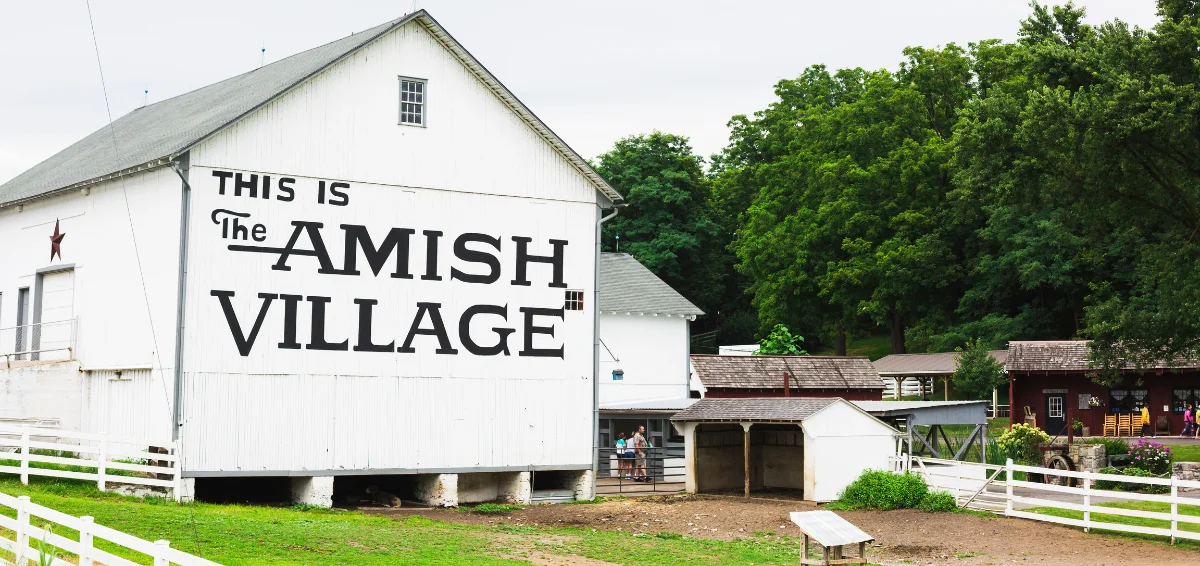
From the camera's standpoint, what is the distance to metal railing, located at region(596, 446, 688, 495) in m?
35.9

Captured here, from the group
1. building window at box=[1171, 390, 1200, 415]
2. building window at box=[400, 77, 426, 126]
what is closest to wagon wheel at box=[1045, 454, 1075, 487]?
building window at box=[400, 77, 426, 126]

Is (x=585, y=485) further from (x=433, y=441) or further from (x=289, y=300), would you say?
(x=289, y=300)

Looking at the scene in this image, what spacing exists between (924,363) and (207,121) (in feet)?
144

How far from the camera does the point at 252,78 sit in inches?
1351

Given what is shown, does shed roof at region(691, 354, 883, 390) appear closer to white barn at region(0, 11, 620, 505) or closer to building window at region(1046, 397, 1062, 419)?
building window at region(1046, 397, 1062, 419)

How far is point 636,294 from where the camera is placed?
47906 millimetres

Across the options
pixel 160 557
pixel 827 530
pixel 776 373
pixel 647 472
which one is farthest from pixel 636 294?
pixel 160 557

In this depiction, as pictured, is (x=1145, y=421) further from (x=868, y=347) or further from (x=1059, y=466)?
(x=868, y=347)

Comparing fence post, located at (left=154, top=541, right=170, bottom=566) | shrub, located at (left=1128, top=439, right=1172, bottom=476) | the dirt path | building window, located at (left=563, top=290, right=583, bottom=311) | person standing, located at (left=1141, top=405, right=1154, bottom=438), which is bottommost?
the dirt path

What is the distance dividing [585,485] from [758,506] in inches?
163

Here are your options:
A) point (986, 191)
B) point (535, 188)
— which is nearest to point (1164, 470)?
point (986, 191)

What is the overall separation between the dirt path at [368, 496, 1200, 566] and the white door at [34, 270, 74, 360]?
9.53m

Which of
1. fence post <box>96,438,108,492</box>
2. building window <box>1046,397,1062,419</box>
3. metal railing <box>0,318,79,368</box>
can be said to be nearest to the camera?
fence post <box>96,438,108,492</box>

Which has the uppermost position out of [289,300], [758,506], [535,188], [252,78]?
[252,78]
